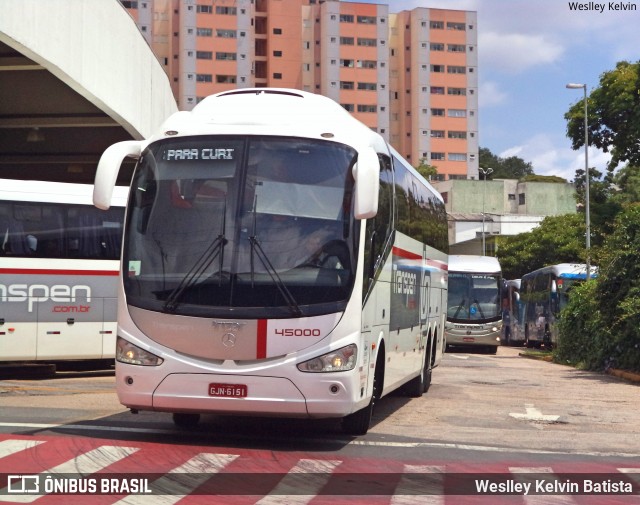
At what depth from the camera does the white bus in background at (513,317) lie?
52344mm

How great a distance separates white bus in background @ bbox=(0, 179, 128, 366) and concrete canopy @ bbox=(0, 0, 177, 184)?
3.02 m

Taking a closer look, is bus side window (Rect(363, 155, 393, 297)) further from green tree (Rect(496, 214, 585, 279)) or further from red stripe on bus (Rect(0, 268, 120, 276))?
green tree (Rect(496, 214, 585, 279))

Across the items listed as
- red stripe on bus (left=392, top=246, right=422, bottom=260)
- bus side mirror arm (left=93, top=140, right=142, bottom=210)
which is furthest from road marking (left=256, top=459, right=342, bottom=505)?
red stripe on bus (left=392, top=246, right=422, bottom=260)

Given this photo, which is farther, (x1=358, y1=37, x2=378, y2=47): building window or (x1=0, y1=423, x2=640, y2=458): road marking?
(x1=358, y1=37, x2=378, y2=47): building window

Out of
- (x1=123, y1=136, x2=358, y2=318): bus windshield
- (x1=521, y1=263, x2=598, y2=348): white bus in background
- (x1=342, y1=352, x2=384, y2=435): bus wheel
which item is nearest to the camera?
(x1=123, y1=136, x2=358, y2=318): bus windshield

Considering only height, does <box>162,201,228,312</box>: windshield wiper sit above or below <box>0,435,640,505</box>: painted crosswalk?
above

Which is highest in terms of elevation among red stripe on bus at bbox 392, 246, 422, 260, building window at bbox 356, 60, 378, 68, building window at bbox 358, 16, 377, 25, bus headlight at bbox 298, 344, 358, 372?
building window at bbox 358, 16, 377, 25

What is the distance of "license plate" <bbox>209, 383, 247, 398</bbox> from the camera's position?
10.5 metres

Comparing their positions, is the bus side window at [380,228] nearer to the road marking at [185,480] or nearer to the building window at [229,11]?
the road marking at [185,480]

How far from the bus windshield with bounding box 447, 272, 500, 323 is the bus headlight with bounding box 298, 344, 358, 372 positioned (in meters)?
29.0

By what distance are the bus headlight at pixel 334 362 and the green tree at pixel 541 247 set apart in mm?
71690

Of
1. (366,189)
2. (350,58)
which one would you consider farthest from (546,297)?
(350,58)

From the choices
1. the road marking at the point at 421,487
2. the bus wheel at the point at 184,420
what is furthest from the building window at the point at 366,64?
the road marking at the point at 421,487

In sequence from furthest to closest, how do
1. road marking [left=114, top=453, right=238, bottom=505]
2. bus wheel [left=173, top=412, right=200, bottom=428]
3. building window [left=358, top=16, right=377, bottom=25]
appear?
1. building window [left=358, top=16, right=377, bottom=25]
2. bus wheel [left=173, top=412, right=200, bottom=428]
3. road marking [left=114, top=453, right=238, bottom=505]
